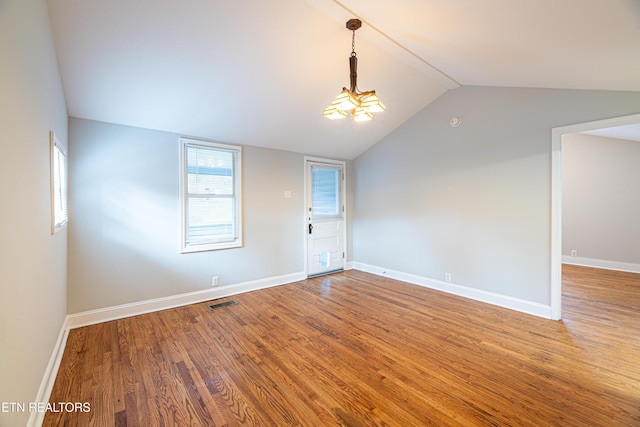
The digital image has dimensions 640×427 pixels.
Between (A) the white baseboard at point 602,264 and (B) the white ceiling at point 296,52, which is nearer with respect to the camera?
(B) the white ceiling at point 296,52

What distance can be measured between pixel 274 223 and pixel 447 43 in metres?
3.33

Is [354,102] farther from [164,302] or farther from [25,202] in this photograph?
[164,302]

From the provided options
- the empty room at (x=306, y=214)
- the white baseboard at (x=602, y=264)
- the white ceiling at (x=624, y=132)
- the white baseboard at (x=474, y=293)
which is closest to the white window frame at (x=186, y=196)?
the empty room at (x=306, y=214)

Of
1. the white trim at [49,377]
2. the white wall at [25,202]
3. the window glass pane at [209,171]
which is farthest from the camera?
the window glass pane at [209,171]

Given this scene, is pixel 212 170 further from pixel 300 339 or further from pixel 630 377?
pixel 630 377

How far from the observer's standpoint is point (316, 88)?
128 inches

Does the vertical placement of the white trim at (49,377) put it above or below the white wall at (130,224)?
below

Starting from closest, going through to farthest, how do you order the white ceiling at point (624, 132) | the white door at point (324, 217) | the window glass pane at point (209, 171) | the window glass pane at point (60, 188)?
the window glass pane at point (60, 188) < the window glass pane at point (209, 171) < the white ceiling at point (624, 132) < the white door at point (324, 217)

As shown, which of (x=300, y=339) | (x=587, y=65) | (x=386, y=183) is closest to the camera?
(x=587, y=65)

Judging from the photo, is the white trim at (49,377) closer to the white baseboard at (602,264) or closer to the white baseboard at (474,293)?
the white baseboard at (474,293)

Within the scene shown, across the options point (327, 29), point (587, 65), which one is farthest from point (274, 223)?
point (587, 65)

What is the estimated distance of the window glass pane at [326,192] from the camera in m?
4.95

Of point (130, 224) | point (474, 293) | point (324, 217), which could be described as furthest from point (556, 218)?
point (130, 224)

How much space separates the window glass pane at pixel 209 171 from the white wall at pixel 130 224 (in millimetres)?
189
